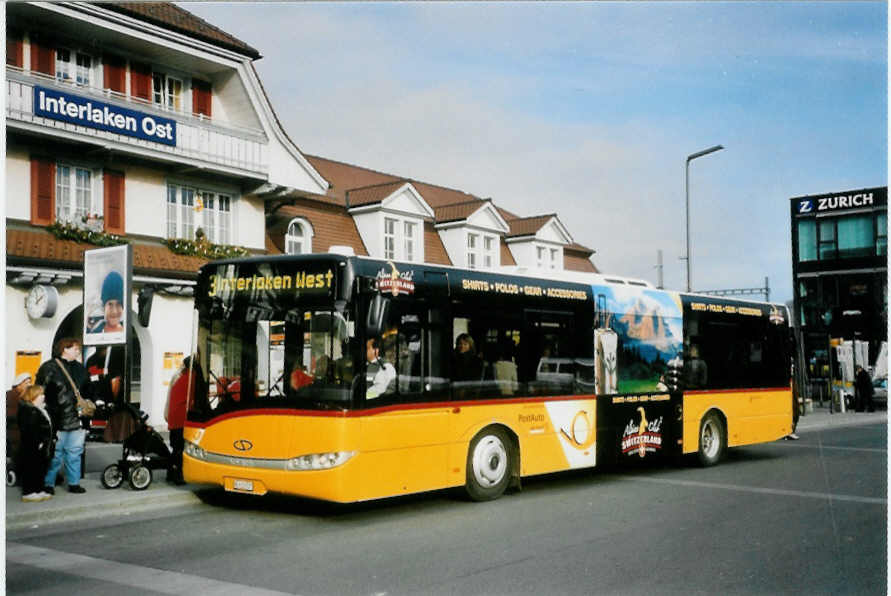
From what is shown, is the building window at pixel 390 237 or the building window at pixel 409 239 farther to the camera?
the building window at pixel 409 239

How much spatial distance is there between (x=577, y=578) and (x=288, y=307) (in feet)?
14.7

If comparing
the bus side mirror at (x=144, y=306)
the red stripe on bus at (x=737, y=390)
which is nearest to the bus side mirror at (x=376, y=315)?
the bus side mirror at (x=144, y=306)

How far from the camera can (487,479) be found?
1127 cm

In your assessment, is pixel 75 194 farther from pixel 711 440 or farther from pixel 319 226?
pixel 711 440

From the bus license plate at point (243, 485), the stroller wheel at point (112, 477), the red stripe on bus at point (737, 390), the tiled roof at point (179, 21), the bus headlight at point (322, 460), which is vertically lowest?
the stroller wheel at point (112, 477)

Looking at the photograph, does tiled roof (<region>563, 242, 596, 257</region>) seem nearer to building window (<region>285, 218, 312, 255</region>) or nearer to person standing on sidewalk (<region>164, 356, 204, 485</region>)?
building window (<region>285, 218, 312, 255</region>)

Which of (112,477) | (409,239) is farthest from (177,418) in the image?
(409,239)

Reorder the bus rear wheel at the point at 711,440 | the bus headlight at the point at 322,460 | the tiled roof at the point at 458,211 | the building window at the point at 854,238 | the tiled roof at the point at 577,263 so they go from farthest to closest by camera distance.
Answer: the tiled roof at the point at 577,263
the tiled roof at the point at 458,211
the building window at the point at 854,238
the bus rear wheel at the point at 711,440
the bus headlight at the point at 322,460

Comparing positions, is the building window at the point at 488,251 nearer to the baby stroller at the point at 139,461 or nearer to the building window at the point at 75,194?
the building window at the point at 75,194

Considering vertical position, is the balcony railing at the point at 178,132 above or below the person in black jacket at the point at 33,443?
above

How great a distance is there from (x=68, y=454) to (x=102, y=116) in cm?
1025

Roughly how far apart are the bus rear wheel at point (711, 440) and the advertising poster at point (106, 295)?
921 cm

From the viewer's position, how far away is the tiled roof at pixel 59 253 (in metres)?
17.8

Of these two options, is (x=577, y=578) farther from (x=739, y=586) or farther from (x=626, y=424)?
(x=626, y=424)
